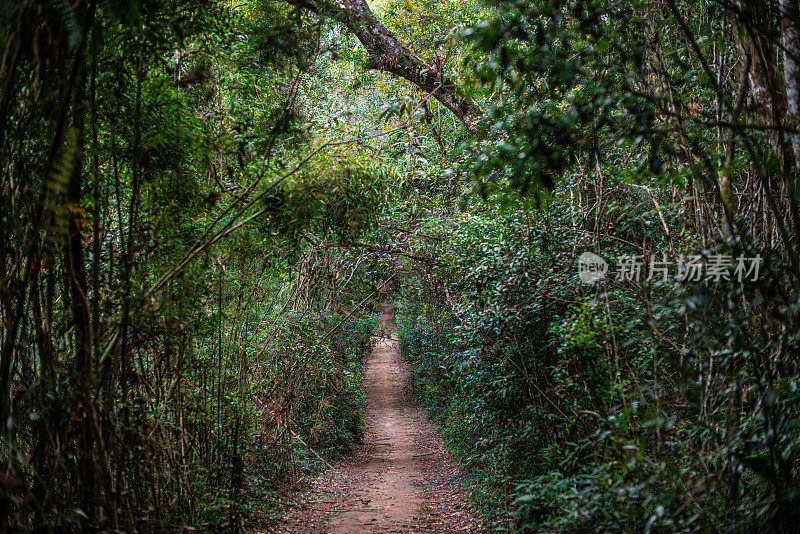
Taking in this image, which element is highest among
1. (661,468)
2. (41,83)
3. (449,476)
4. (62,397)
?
(41,83)

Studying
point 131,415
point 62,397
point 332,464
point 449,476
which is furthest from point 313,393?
point 62,397

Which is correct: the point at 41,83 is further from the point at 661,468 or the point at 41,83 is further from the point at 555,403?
the point at 555,403

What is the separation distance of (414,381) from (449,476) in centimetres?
547

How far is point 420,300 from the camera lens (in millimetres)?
9469

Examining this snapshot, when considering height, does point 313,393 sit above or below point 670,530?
below
